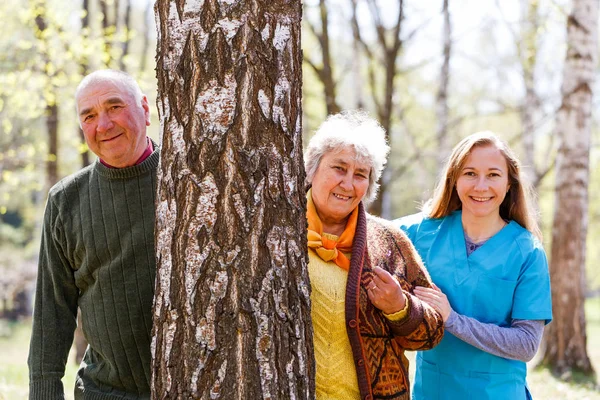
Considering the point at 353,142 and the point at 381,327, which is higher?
the point at 353,142

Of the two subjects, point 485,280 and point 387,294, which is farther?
point 485,280

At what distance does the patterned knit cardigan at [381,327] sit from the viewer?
2.96 metres

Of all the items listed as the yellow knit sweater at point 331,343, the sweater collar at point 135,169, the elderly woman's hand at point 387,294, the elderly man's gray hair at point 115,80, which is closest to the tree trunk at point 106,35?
the elderly man's gray hair at point 115,80

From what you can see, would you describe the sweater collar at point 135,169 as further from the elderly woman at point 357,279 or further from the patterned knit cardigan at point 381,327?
the patterned knit cardigan at point 381,327

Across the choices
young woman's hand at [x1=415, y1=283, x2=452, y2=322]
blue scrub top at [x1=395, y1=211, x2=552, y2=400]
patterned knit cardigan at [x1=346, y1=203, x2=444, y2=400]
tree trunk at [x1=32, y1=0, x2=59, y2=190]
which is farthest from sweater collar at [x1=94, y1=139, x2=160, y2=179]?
tree trunk at [x1=32, y1=0, x2=59, y2=190]

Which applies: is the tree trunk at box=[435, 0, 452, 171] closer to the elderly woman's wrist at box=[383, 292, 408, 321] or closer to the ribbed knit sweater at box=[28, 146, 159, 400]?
the elderly woman's wrist at box=[383, 292, 408, 321]

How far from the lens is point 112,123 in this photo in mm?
3031

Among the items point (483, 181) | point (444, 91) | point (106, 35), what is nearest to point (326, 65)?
point (444, 91)

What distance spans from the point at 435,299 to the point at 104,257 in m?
1.47

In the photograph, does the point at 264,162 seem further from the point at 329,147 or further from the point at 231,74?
the point at 329,147

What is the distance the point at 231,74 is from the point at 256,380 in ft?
3.33

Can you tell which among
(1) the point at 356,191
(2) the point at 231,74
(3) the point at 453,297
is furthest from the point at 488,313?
(2) the point at 231,74

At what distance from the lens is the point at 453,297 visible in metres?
3.48

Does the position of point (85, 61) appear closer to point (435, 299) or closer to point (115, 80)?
point (115, 80)
